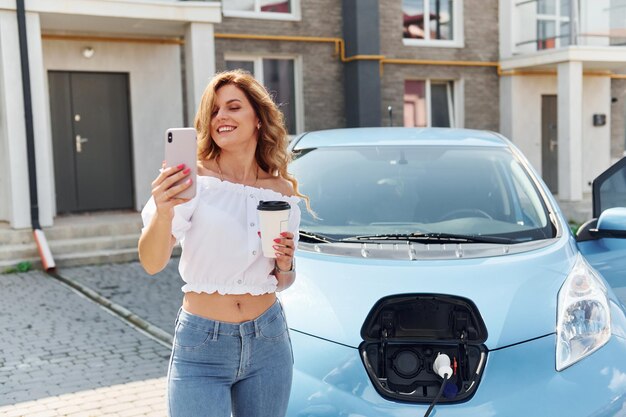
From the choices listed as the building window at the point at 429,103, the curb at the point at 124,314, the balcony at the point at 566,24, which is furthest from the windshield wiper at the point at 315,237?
the balcony at the point at 566,24

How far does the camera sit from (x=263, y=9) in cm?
1477

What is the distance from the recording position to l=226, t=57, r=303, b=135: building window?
14.7 metres

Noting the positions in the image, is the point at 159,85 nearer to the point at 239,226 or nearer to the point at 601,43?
the point at 601,43

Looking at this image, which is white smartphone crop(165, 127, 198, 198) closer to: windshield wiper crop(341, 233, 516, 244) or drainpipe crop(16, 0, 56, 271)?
windshield wiper crop(341, 233, 516, 244)

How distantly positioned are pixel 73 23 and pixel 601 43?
11129 mm

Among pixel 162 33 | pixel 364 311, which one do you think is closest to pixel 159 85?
pixel 162 33

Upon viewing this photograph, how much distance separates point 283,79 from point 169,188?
1317 cm

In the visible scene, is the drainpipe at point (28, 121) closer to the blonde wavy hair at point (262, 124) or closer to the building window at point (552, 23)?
the blonde wavy hair at point (262, 124)

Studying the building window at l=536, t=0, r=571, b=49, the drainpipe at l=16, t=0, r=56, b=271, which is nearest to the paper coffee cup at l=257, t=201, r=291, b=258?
the drainpipe at l=16, t=0, r=56, b=271

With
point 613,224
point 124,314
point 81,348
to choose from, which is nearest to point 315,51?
point 124,314

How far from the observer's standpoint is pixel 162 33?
12.6 m

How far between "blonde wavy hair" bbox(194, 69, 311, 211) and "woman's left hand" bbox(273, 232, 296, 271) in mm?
363

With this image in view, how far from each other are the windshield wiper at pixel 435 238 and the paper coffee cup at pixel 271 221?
1.42 m

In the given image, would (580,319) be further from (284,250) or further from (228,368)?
(228,368)
